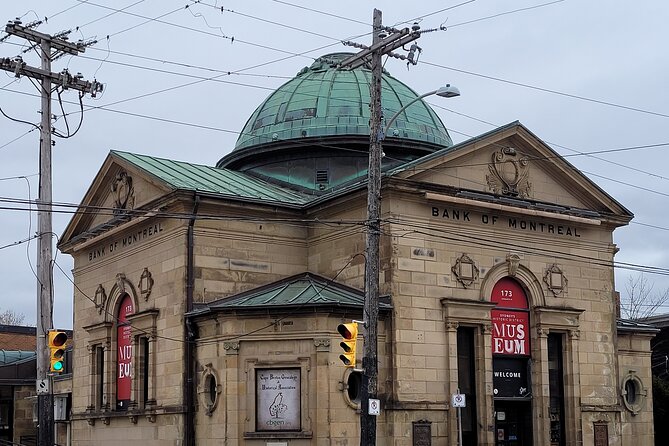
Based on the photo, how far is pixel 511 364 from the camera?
33.8 m

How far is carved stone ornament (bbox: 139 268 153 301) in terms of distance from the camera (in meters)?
34.7

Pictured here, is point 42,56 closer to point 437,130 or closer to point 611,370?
point 437,130

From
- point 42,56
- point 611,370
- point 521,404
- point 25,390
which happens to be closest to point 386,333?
point 521,404

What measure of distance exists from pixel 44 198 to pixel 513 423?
1691 cm

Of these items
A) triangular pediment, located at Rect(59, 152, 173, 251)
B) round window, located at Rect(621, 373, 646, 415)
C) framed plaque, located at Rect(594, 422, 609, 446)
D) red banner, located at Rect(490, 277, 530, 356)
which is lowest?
framed plaque, located at Rect(594, 422, 609, 446)

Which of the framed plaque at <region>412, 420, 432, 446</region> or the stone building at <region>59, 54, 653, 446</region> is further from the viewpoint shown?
the framed plaque at <region>412, 420, 432, 446</region>

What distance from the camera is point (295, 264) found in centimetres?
3500

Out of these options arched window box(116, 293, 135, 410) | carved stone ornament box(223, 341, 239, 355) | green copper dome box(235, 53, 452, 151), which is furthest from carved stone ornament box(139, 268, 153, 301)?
green copper dome box(235, 53, 452, 151)

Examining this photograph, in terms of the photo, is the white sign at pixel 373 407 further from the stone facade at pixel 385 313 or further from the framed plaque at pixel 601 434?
the framed plaque at pixel 601 434

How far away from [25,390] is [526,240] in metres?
26.3

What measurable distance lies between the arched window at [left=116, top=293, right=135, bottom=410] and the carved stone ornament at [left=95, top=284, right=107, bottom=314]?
0.84 meters

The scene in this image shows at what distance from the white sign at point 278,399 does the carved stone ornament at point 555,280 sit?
9645 mm

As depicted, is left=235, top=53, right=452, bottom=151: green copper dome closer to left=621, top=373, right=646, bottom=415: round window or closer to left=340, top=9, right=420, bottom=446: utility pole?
left=621, top=373, right=646, bottom=415: round window

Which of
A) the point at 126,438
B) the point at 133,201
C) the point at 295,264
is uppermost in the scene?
the point at 133,201
